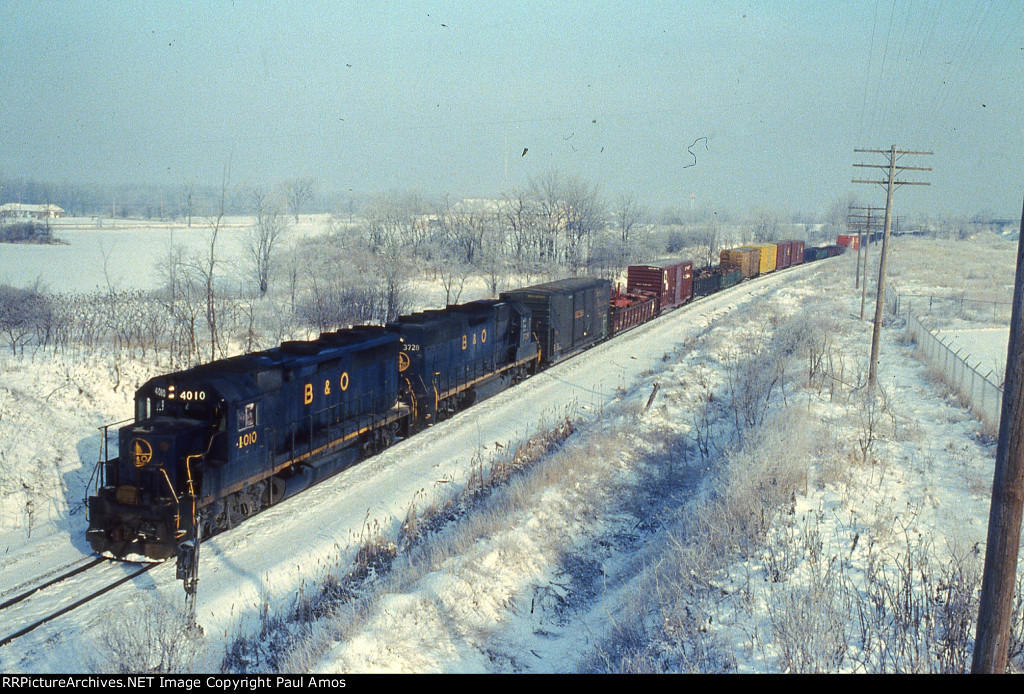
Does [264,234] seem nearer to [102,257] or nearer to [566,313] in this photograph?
[102,257]

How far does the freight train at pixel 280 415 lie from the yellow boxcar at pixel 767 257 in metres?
45.0

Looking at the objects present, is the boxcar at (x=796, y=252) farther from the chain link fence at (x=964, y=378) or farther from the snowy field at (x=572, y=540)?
the snowy field at (x=572, y=540)

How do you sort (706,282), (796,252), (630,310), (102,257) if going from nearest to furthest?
(630,310) < (706,282) < (102,257) < (796,252)

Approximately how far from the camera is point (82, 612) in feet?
30.7

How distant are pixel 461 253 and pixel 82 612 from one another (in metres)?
46.7

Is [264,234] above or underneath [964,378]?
above

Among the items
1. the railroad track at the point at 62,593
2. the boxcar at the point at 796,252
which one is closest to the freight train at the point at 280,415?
the railroad track at the point at 62,593

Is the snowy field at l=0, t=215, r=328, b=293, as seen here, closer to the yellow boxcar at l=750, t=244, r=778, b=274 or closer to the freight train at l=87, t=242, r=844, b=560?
the freight train at l=87, t=242, r=844, b=560

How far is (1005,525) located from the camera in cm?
564

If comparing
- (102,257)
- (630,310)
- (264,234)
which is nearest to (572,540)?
(630,310)

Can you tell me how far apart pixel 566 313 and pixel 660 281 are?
14.0m

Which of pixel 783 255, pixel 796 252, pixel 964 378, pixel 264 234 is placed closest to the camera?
pixel 964 378
